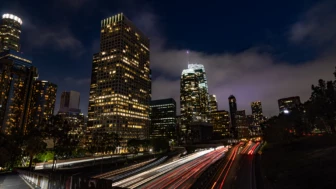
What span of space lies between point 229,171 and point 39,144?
54.6 meters

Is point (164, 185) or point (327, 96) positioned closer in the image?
point (164, 185)

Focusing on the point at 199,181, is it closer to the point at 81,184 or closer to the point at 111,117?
the point at 81,184

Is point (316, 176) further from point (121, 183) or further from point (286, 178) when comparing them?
point (121, 183)

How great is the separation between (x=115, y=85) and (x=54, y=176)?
176 metres

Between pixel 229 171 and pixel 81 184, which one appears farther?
pixel 229 171

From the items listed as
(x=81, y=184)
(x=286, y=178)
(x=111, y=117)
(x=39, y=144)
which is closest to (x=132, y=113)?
(x=111, y=117)

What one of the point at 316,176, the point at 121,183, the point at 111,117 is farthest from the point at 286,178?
the point at 111,117

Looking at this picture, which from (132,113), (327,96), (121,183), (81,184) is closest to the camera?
(81,184)

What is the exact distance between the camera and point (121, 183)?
41.2m

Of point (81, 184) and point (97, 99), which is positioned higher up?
point (97, 99)

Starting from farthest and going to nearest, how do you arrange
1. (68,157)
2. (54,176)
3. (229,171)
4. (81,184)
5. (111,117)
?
(111,117), (68,157), (229,171), (54,176), (81,184)

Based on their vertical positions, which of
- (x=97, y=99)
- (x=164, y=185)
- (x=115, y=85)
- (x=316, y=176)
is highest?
(x=115, y=85)

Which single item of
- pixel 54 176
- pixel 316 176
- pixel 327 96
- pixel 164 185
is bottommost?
pixel 164 185

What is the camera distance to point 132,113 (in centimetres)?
19962
